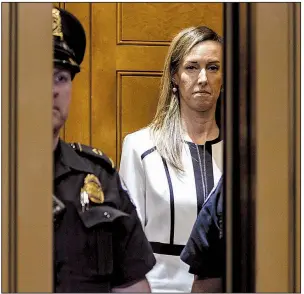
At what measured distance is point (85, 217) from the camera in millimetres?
997

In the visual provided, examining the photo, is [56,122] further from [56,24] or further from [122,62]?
[122,62]

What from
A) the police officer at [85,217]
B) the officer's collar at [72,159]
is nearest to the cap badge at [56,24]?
the police officer at [85,217]

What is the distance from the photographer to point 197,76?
116 centimetres

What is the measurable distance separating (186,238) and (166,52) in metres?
0.27

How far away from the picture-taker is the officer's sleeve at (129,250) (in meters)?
1.02

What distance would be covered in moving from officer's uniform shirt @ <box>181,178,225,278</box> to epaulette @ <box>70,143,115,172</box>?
5.5 inches

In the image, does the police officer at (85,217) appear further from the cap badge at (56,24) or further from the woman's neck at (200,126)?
the woman's neck at (200,126)

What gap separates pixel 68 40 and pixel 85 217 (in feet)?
0.74

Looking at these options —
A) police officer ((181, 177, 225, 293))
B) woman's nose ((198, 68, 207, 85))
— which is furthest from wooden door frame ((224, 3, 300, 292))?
woman's nose ((198, 68, 207, 85))

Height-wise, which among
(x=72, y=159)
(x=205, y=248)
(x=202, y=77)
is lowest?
(x=205, y=248)

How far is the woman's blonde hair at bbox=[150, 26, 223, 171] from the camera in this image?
115cm

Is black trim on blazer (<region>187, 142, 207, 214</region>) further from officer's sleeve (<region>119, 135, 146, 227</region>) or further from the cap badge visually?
the cap badge

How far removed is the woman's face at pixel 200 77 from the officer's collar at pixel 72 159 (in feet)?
0.67

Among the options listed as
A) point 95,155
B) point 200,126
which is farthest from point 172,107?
point 95,155
